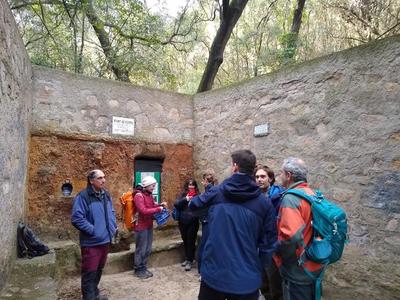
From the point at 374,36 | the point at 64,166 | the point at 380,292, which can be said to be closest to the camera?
the point at 380,292

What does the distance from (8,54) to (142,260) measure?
2690 mm

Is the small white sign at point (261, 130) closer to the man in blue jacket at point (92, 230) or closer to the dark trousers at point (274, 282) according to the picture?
the dark trousers at point (274, 282)

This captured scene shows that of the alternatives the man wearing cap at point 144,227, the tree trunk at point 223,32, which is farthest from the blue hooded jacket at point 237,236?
the tree trunk at point 223,32

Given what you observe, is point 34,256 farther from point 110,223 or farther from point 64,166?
point 64,166

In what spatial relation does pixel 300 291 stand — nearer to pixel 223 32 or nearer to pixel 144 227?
pixel 144 227

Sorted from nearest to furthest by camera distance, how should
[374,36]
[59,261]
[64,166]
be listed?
[59,261], [64,166], [374,36]

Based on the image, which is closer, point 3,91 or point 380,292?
point 3,91

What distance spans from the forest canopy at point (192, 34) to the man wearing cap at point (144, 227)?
Result: 360 centimetres

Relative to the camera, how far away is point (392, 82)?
295cm

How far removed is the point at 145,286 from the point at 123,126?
7.27 feet

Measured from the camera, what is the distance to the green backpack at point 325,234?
6.61 feet

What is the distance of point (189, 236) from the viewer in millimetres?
4340

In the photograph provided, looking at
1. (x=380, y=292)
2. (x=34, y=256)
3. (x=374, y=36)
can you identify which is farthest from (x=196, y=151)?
(x=374, y=36)

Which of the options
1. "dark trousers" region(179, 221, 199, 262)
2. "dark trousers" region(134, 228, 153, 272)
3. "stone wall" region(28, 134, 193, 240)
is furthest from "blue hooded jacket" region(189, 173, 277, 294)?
"stone wall" region(28, 134, 193, 240)
